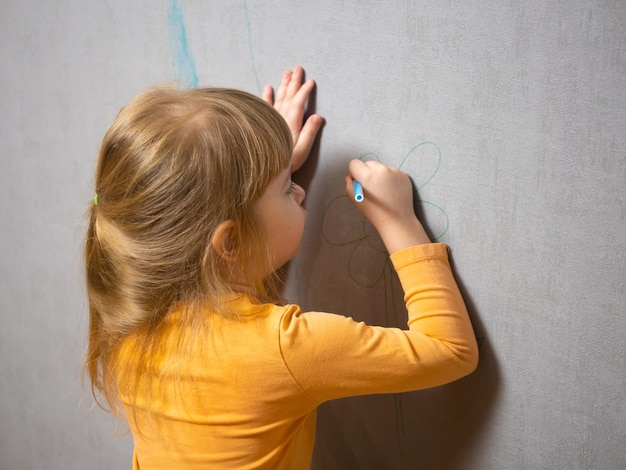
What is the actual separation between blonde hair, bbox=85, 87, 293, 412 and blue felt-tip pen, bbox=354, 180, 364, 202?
87 millimetres

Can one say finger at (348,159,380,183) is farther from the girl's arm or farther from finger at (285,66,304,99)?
finger at (285,66,304,99)

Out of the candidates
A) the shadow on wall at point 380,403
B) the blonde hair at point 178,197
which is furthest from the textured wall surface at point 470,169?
the blonde hair at point 178,197

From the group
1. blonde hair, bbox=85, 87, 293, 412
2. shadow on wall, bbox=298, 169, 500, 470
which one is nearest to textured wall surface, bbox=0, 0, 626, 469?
shadow on wall, bbox=298, 169, 500, 470

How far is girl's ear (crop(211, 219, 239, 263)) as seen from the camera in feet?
2.23

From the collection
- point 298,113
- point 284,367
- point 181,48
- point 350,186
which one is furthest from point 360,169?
point 181,48

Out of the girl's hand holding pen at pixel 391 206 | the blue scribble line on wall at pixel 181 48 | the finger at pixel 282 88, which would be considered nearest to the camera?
A: the girl's hand holding pen at pixel 391 206

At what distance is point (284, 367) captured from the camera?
668mm

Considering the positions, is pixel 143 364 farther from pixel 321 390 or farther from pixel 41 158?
pixel 41 158

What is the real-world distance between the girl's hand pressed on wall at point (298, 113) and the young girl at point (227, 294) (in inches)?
3.6

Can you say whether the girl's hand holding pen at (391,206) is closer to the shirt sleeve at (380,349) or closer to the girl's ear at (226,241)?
the shirt sleeve at (380,349)

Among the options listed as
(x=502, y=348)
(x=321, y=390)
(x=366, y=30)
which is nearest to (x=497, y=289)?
(x=502, y=348)

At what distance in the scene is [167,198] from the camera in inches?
26.4

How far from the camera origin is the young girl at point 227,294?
0.67 metres

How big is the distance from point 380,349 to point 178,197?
26 cm
